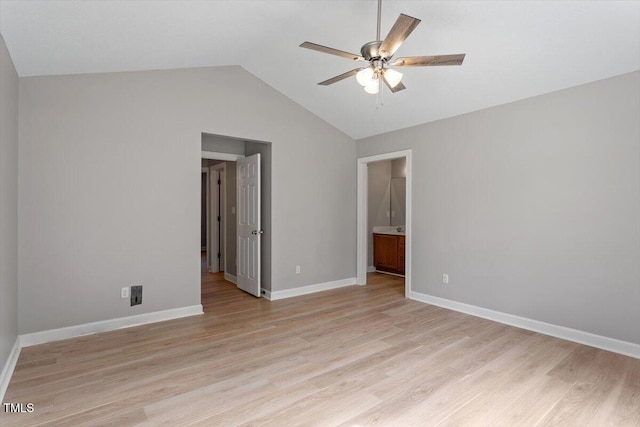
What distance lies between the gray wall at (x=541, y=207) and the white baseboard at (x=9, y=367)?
431 centimetres

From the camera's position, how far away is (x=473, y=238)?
408 centimetres

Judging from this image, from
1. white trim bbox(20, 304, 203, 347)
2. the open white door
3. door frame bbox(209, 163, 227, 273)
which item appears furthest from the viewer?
door frame bbox(209, 163, 227, 273)

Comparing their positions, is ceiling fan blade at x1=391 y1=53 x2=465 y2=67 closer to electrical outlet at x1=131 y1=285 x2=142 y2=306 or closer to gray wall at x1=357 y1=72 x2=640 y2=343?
gray wall at x1=357 y1=72 x2=640 y2=343

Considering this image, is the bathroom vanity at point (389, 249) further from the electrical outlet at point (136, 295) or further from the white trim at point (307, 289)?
the electrical outlet at point (136, 295)

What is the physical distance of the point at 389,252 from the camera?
6336 mm

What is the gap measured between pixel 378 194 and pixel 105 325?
5074 mm

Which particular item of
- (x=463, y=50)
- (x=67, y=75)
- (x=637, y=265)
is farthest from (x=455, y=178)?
(x=67, y=75)

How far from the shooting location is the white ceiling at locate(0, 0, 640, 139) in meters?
2.46

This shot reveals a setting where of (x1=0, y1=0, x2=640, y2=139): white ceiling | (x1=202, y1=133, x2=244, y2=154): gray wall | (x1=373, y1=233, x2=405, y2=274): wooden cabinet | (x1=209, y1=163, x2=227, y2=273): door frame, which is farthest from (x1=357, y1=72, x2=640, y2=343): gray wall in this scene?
(x1=209, y1=163, x2=227, y2=273): door frame

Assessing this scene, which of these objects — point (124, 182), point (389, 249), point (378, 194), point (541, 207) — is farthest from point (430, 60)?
point (378, 194)

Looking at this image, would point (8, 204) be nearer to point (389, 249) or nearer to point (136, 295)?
point (136, 295)

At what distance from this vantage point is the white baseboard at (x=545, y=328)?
2.95 m

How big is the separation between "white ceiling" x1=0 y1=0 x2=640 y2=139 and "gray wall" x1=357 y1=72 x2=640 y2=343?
11.9 inches

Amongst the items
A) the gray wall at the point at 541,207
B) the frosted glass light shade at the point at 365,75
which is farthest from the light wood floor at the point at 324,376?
the frosted glass light shade at the point at 365,75
